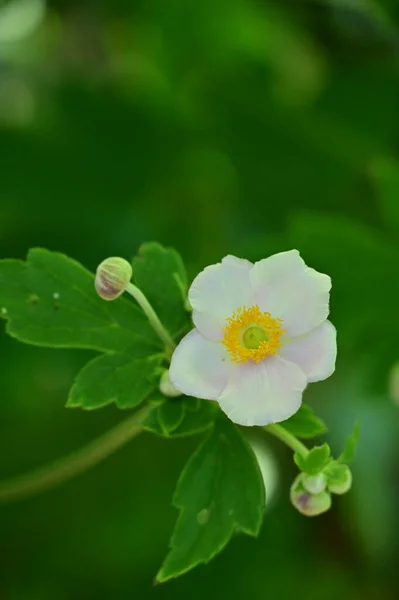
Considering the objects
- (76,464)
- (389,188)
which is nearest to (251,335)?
(76,464)

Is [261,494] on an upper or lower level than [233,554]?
upper

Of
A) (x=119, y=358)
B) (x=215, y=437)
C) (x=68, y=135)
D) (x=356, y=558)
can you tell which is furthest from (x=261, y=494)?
(x=68, y=135)

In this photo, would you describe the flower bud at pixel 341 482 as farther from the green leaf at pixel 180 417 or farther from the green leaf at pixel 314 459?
the green leaf at pixel 180 417

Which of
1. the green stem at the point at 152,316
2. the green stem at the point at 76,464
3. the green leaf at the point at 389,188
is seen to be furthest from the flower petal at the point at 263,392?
the green leaf at the point at 389,188

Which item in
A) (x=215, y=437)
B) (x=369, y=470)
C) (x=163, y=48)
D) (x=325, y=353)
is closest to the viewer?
(x=325, y=353)

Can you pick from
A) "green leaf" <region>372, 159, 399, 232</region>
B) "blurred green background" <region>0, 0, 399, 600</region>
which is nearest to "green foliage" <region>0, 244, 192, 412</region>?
"green leaf" <region>372, 159, 399, 232</region>

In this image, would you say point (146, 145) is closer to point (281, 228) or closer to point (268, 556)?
point (281, 228)

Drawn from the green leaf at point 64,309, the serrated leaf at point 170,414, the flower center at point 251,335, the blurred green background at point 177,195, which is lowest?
the blurred green background at point 177,195
